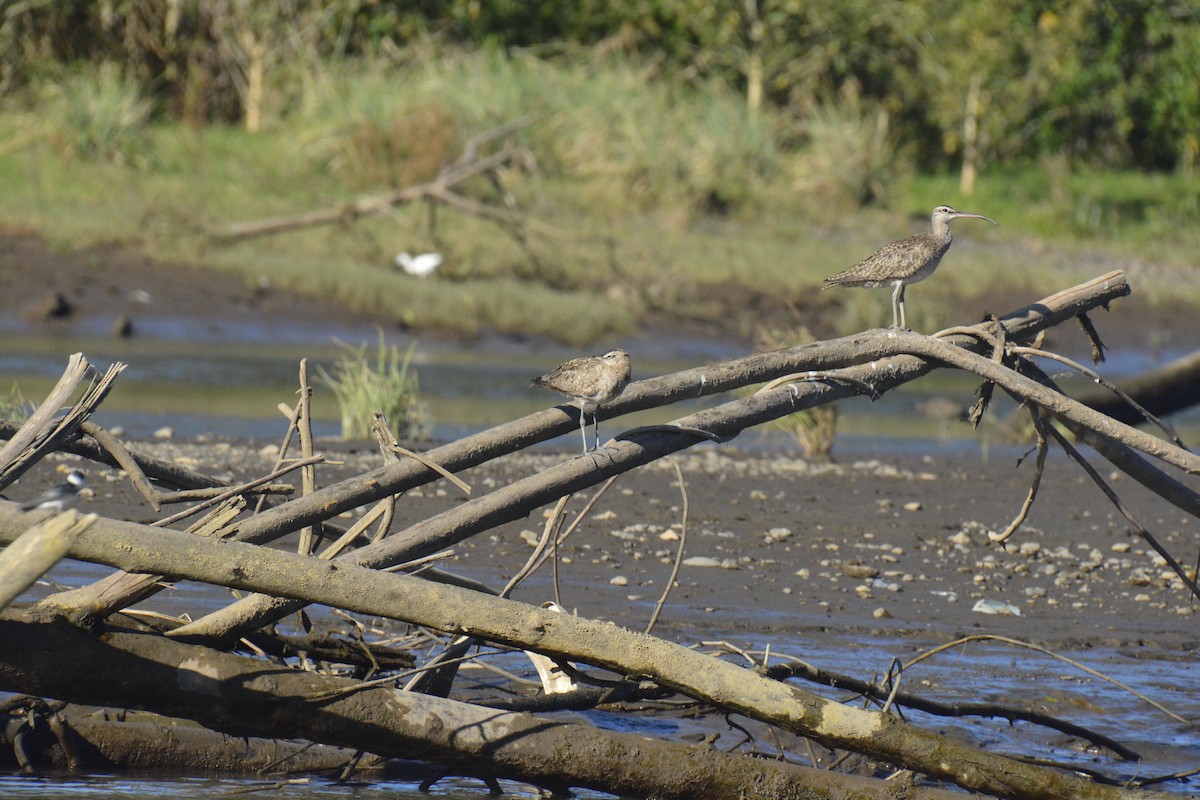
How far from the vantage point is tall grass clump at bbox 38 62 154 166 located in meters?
18.7

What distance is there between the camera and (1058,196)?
2352cm

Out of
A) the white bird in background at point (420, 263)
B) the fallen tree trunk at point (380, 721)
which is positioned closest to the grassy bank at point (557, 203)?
the white bird in background at point (420, 263)

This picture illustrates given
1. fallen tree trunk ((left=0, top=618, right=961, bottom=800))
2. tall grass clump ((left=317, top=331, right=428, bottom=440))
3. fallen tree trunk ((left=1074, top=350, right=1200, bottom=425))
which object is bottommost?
fallen tree trunk ((left=1074, top=350, right=1200, bottom=425))

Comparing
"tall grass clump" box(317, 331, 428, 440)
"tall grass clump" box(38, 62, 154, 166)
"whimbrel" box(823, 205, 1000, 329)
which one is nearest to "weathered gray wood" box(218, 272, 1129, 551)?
"whimbrel" box(823, 205, 1000, 329)

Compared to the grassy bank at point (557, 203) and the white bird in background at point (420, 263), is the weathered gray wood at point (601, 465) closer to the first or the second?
the grassy bank at point (557, 203)

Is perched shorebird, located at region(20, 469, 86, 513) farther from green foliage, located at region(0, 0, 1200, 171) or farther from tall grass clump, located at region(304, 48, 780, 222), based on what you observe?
green foliage, located at region(0, 0, 1200, 171)

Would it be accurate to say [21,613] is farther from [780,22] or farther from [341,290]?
→ [780,22]

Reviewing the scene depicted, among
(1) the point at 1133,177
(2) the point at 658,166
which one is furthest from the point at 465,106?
(1) the point at 1133,177

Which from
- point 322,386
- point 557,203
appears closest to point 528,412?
point 322,386

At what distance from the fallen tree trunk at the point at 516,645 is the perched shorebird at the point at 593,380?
641 mm

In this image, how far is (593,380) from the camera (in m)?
4.96

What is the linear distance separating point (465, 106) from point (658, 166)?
2626 mm

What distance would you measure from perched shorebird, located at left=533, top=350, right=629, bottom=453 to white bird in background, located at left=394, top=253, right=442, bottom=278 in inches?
481

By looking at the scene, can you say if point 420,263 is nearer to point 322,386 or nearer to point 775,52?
point 322,386
